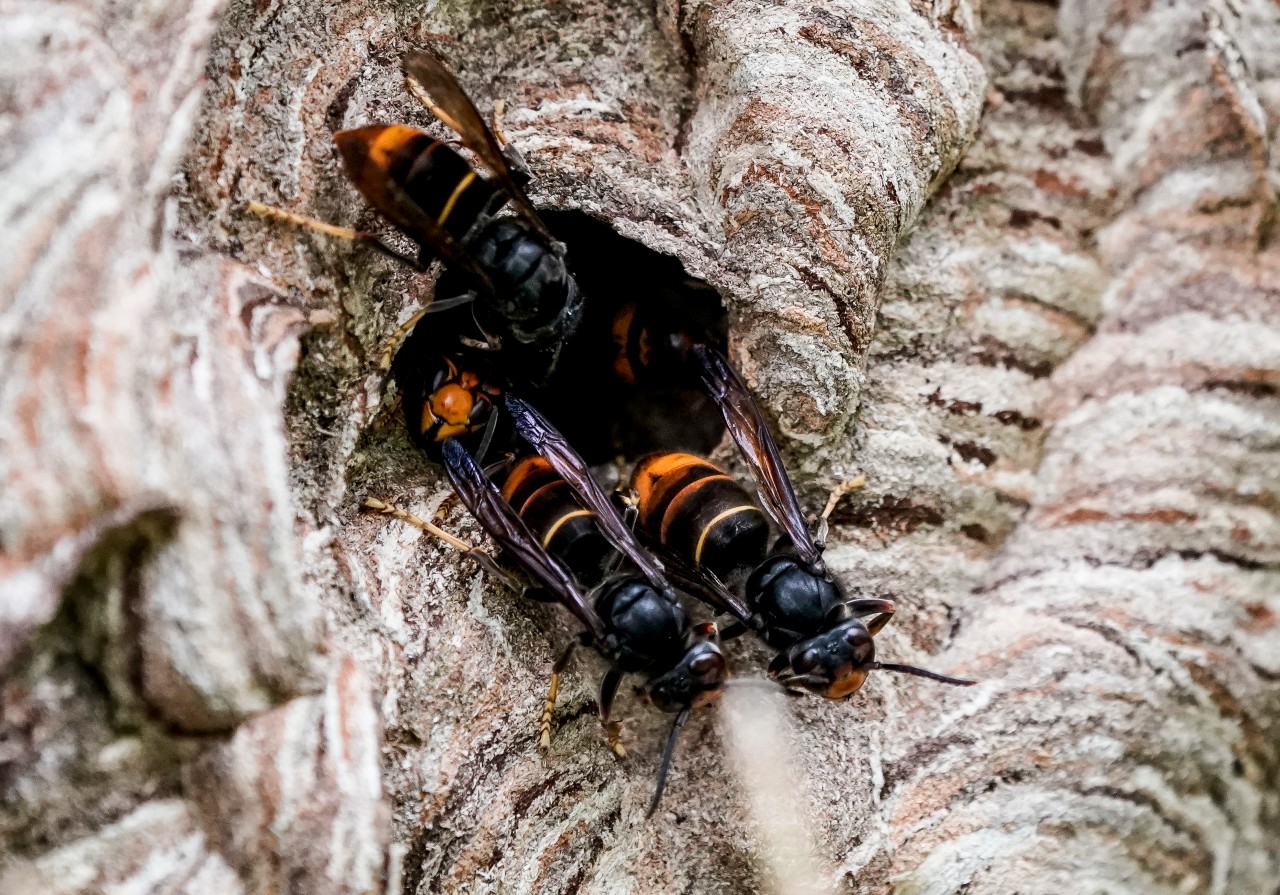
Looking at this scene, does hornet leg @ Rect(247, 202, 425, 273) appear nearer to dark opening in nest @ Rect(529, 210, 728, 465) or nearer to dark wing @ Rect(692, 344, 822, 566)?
dark opening in nest @ Rect(529, 210, 728, 465)

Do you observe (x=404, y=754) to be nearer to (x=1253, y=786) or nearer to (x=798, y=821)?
(x=798, y=821)

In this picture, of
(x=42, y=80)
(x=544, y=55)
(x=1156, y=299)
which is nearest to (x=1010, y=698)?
(x=1156, y=299)

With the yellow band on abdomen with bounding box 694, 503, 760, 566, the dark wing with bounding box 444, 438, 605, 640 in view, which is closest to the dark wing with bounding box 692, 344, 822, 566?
the yellow band on abdomen with bounding box 694, 503, 760, 566

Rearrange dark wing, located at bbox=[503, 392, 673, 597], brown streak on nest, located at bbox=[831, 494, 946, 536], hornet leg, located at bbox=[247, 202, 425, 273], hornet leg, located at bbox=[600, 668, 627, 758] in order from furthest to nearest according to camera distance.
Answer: brown streak on nest, located at bbox=[831, 494, 946, 536] → dark wing, located at bbox=[503, 392, 673, 597] → hornet leg, located at bbox=[600, 668, 627, 758] → hornet leg, located at bbox=[247, 202, 425, 273]

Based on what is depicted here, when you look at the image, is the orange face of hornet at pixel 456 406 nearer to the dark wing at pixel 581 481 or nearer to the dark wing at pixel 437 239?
the dark wing at pixel 581 481

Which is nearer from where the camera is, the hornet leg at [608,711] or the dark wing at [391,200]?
the dark wing at [391,200]

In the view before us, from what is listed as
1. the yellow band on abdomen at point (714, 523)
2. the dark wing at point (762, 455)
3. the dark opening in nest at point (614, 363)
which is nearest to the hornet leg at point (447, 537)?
the yellow band on abdomen at point (714, 523)
